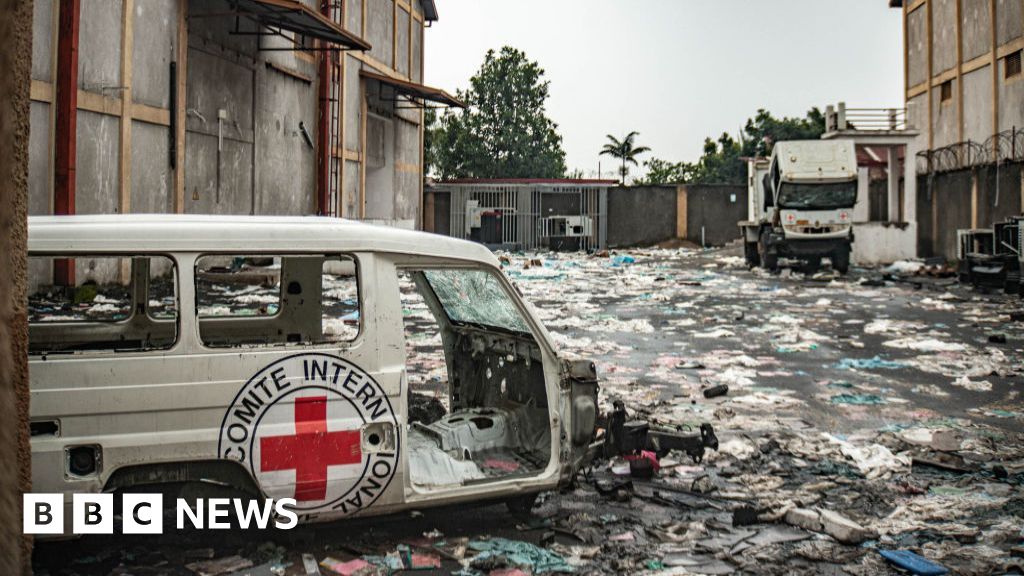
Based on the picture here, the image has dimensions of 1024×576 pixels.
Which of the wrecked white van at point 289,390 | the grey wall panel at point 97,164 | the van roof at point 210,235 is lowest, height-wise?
the wrecked white van at point 289,390

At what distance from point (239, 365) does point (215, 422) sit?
24 centimetres

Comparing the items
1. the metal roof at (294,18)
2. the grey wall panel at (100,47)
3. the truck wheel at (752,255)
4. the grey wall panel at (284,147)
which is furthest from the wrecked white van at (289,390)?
the truck wheel at (752,255)

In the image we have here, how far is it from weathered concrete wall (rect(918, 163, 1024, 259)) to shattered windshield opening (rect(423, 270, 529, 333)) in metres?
23.3

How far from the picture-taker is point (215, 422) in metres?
3.54

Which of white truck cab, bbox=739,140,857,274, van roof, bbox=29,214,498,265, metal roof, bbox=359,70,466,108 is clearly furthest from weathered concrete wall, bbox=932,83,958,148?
van roof, bbox=29,214,498,265

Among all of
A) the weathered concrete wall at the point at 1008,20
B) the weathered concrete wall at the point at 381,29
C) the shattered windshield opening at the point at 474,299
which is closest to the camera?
the shattered windshield opening at the point at 474,299

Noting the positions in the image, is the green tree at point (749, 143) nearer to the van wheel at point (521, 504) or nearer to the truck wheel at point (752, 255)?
the truck wheel at point (752, 255)

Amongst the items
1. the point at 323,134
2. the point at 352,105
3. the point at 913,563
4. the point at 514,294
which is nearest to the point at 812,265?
the point at 323,134

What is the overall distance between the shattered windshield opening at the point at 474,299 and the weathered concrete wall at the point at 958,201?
76.5 feet

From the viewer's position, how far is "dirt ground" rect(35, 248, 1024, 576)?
3.97m

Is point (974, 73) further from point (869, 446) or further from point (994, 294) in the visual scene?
point (869, 446)

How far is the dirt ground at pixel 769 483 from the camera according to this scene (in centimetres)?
397

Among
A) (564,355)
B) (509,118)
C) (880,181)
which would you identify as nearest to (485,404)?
(564,355)

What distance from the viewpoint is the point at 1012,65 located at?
88.2 feet
